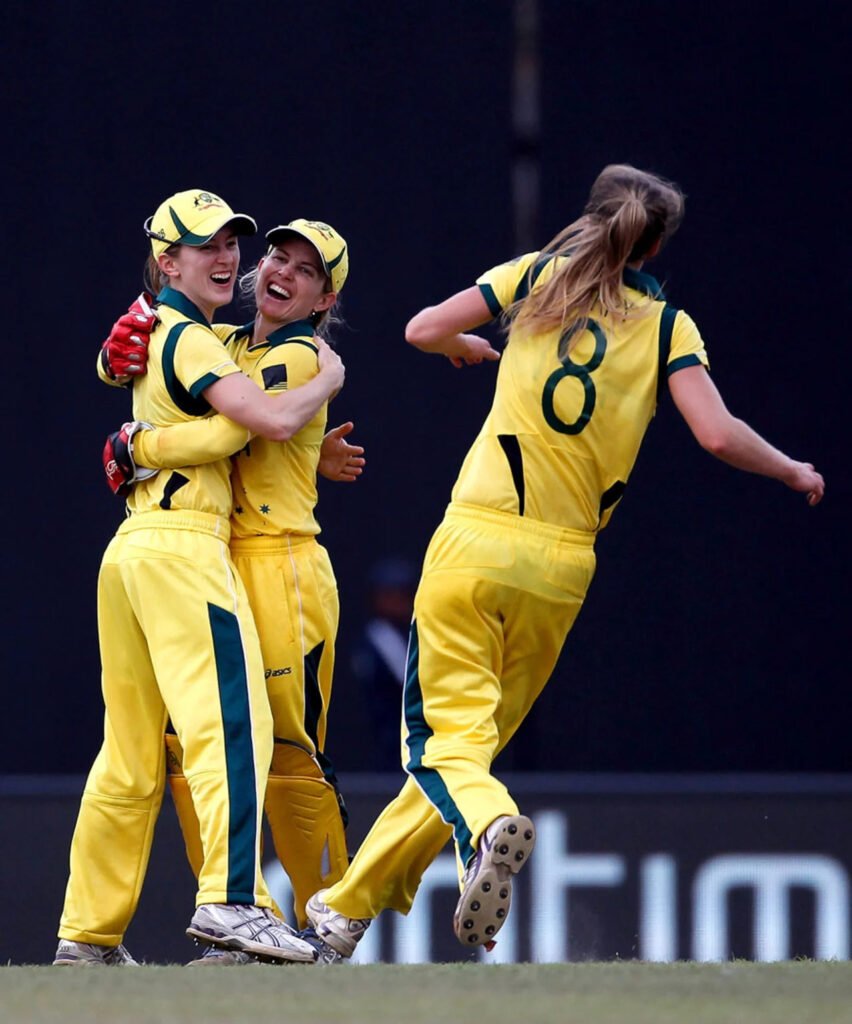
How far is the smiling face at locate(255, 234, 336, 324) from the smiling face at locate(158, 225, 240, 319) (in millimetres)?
119

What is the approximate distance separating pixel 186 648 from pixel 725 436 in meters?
1.22

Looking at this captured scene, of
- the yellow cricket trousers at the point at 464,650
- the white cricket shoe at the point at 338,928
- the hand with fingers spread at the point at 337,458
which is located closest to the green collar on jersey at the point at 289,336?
the hand with fingers spread at the point at 337,458

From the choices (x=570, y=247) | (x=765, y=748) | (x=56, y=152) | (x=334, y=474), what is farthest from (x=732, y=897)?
(x=56, y=152)

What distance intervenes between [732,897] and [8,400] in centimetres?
291

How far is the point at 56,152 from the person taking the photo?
7012mm

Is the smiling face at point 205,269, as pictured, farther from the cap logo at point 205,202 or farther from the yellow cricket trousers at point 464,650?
the yellow cricket trousers at point 464,650

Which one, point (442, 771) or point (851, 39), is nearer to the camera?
point (442, 771)

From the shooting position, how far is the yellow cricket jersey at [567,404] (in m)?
4.35

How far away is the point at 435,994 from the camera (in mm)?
3596

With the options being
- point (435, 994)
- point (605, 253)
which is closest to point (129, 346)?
point (605, 253)

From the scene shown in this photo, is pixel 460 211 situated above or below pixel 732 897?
above

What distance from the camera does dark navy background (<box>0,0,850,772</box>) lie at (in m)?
6.98

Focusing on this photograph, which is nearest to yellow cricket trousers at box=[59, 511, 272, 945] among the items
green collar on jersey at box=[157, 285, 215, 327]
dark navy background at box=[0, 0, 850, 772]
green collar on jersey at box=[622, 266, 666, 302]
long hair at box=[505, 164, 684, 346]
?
green collar on jersey at box=[157, 285, 215, 327]

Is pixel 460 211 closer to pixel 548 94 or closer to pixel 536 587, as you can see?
pixel 548 94
